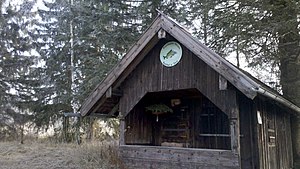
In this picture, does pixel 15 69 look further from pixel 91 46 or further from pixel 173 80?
pixel 173 80

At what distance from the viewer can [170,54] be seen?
796 cm

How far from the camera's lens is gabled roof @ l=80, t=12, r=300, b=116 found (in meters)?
6.27

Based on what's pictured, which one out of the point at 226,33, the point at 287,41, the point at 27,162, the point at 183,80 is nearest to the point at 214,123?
the point at 183,80

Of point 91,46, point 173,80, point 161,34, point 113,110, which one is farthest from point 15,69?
point 173,80

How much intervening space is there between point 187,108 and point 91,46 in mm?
8779

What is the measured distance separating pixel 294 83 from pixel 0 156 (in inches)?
450

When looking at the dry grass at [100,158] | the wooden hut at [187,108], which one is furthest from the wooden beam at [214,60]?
the dry grass at [100,158]

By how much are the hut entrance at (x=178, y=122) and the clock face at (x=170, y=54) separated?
4.00 ft

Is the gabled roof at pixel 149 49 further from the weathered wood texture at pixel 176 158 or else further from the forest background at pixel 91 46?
the forest background at pixel 91 46

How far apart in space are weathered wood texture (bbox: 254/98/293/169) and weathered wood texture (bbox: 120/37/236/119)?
136cm

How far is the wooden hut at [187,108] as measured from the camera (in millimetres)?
6711

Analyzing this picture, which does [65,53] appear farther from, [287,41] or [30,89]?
[287,41]

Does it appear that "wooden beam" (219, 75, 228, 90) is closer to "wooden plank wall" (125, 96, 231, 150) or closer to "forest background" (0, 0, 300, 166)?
"wooden plank wall" (125, 96, 231, 150)

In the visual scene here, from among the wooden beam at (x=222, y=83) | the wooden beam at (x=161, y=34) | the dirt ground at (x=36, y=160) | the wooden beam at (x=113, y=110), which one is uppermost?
the wooden beam at (x=161, y=34)
